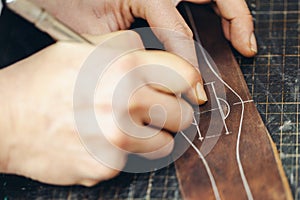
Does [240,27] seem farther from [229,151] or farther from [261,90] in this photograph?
[229,151]

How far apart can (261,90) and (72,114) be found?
322 millimetres

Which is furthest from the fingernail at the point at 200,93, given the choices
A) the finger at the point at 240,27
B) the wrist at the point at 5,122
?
the wrist at the point at 5,122

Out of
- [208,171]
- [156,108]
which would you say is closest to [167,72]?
[156,108]

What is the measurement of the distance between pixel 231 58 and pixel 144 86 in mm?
212

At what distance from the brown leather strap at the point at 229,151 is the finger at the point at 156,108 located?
0.05m

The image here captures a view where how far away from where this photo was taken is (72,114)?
80 cm

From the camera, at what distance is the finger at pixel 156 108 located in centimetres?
80

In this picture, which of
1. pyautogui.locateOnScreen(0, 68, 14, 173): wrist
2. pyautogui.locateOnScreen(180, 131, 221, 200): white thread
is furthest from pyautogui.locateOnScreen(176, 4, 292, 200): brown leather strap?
pyautogui.locateOnScreen(0, 68, 14, 173): wrist

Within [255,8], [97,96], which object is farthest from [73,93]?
[255,8]

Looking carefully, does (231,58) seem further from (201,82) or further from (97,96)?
(97,96)

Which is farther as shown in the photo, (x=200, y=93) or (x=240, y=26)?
(x=240, y=26)

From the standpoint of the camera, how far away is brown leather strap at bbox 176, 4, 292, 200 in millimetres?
778

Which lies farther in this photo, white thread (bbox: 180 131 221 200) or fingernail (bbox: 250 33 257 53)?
fingernail (bbox: 250 33 257 53)

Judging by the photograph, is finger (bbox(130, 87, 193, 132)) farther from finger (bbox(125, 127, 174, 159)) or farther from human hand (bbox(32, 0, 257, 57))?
human hand (bbox(32, 0, 257, 57))
